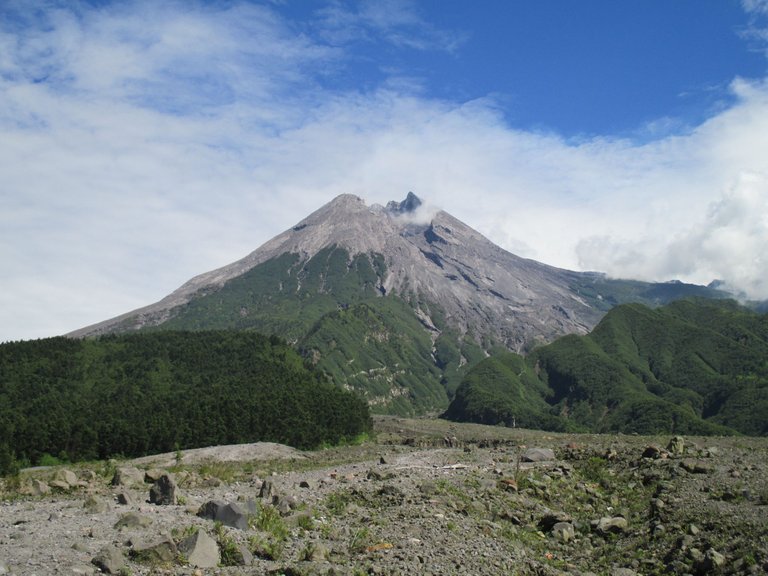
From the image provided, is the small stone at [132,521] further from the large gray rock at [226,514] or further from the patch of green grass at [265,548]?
the patch of green grass at [265,548]

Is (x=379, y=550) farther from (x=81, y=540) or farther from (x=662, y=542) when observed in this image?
(x=662, y=542)

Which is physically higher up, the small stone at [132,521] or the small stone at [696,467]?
the small stone at [132,521]

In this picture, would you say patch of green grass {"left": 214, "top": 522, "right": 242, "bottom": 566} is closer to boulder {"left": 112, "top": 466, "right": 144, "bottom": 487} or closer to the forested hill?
boulder {"left": 112, "top": 466, "right": 144, "bottom": 487}

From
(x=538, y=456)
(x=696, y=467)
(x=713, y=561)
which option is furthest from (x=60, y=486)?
(x=696, y=467)

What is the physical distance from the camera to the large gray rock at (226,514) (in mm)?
→ 23047

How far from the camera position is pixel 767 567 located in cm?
2038

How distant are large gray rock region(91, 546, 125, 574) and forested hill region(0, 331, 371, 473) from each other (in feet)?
146

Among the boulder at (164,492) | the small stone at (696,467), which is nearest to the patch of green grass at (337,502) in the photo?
the boulder at (164,492)

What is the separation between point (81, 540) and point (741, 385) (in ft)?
703

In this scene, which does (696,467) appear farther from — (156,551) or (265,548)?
(156,551)

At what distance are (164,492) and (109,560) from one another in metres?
9.34

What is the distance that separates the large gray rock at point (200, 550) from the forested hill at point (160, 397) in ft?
145

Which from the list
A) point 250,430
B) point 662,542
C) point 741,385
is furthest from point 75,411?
point 741,385

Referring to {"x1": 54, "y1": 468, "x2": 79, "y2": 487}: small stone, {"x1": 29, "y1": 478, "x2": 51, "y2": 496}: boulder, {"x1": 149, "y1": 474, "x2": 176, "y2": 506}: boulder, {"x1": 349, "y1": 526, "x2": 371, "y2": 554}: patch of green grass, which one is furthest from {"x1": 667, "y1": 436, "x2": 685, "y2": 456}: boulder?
{"x1": 29, "y1": 478, "x2": 51, "y2": 496}: boulder
